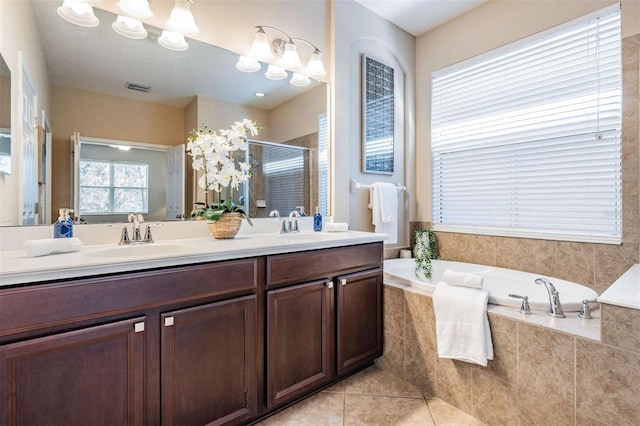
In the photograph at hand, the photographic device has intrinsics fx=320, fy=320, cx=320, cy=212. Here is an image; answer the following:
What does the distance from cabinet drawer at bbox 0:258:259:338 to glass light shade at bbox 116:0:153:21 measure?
1.36 meters

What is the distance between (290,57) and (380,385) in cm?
226

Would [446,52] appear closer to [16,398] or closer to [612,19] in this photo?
[612,19]

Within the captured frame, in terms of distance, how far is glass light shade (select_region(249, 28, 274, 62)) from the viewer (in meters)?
2.09

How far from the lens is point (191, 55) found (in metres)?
1.89

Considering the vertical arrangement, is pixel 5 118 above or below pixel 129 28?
below

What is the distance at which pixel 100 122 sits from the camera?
1641mm

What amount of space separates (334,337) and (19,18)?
2177 mm

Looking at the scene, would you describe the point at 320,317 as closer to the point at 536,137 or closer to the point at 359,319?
the point at 359,319

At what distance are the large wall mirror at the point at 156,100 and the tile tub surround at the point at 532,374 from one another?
4.12ft

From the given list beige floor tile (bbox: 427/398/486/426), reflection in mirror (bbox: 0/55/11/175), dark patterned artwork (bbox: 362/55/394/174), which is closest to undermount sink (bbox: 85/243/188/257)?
reflection in mirror (bbox: 0/55/11/175)

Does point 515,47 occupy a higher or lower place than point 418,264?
higher

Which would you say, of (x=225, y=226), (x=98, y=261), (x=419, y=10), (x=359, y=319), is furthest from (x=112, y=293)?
(x=419, y=10)

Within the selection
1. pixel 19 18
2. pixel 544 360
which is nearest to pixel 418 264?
pixel 544 360

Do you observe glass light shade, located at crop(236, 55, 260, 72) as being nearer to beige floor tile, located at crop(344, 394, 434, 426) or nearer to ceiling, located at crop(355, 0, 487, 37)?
ceiling, located at crop(355, 0, 487, 37)
